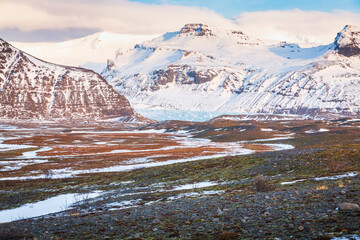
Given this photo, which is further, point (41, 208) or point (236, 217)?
point (41, 208)

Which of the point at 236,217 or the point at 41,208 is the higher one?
the point at 236,217

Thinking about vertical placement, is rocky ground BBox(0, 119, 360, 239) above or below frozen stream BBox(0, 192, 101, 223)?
above

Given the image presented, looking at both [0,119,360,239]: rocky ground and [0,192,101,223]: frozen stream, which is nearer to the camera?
[0,119,360,239]: rocky ground

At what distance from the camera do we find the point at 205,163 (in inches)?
1742

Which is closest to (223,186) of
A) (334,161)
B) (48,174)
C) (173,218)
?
(334,161)

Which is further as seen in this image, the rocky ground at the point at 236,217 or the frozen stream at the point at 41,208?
A: the frozen stream at the point at 41,208

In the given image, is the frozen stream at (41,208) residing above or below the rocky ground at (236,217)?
below

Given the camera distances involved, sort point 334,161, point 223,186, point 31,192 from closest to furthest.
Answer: point 223,186
point 334,161
point 31,192

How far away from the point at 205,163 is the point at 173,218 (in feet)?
93.4

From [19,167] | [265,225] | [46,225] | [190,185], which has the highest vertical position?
[265,225]

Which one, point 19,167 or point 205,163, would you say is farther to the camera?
point 19,167

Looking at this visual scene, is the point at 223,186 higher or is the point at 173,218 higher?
the point at 173,218

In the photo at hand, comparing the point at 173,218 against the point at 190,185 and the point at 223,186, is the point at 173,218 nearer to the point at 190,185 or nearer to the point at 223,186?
the point at 223,186

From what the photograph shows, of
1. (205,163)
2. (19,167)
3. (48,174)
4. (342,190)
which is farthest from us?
(19,167)
